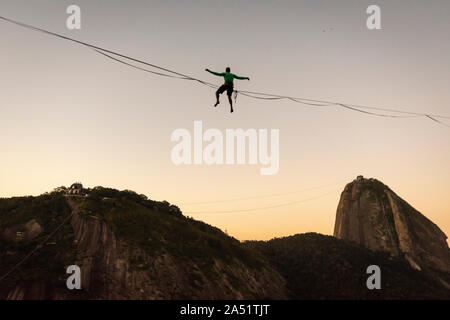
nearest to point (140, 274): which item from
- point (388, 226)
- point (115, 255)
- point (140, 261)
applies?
point (140, 261)

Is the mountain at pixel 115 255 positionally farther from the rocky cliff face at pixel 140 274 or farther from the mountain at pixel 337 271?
the mountain at pixel 337 271

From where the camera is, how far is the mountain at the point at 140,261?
3225 centimetres

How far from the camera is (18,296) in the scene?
2847 cm

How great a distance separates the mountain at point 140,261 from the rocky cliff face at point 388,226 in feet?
47.8

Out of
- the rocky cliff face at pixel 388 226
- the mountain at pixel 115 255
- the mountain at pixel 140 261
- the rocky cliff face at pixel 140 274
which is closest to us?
the mountain at pixel 115 255

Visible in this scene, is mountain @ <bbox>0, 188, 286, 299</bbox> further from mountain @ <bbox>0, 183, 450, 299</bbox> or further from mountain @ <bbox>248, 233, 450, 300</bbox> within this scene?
mountain @ <bbox>248, 233, 450, 300</bbox>

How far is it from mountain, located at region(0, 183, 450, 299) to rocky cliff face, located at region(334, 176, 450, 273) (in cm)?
1456

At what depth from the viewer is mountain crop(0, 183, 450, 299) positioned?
32250mm

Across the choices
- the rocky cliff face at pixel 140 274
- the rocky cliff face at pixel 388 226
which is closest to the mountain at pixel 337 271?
the rocky cliff face at pixel 388 226

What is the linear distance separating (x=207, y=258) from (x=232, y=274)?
345 cm

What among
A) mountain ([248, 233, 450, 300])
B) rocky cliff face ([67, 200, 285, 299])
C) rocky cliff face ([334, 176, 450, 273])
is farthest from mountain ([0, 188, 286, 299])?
rocky cliff face ([334, 176, 450, 273])

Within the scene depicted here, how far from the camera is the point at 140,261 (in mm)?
36594

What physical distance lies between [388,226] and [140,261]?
65.6m

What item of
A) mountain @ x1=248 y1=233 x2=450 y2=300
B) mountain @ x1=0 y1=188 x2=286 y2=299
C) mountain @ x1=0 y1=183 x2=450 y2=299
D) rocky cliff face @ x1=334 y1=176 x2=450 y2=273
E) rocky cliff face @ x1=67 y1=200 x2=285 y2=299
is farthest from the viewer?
rocky cliff face @ x1=334 y1=176 x2=450 y2=273
